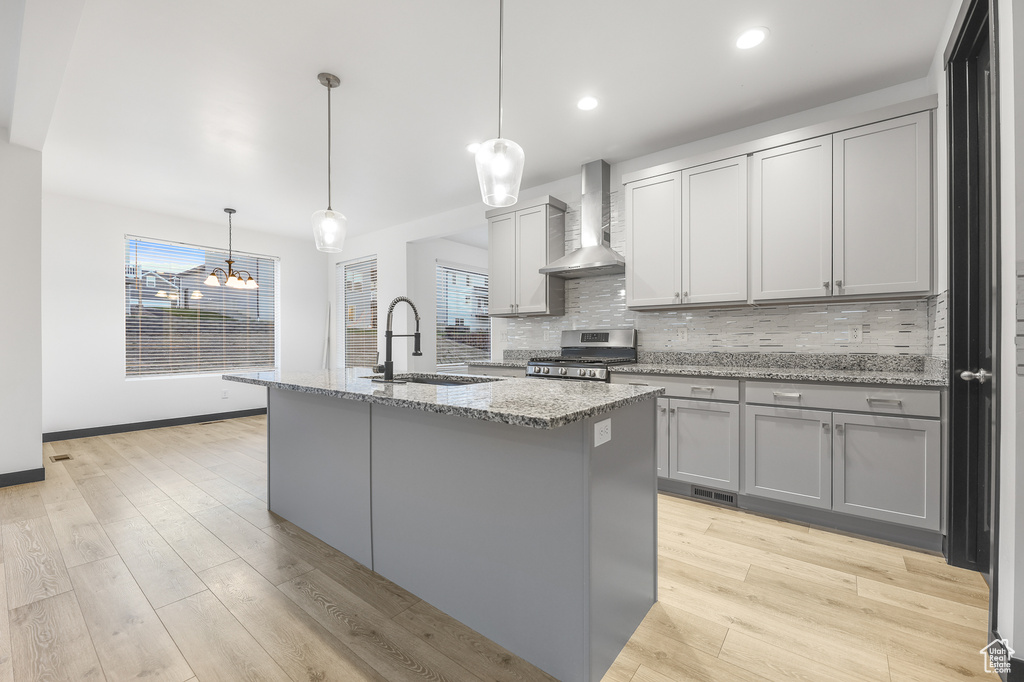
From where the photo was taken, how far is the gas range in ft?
11.3

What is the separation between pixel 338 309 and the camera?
6988 mm

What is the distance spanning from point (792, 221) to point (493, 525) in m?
2.72

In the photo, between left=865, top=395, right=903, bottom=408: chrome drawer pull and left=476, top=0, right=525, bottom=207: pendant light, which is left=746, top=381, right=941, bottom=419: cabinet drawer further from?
left=476, top=0, right=525, bottom=207: pendant light

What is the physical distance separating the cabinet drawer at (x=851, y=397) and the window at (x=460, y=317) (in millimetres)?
4596

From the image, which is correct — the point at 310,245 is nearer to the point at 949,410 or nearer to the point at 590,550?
the point at 590,550

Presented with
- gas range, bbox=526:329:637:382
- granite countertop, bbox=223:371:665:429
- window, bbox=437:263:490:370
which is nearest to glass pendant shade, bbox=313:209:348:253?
granite countertop, bbox=223:371:665:429

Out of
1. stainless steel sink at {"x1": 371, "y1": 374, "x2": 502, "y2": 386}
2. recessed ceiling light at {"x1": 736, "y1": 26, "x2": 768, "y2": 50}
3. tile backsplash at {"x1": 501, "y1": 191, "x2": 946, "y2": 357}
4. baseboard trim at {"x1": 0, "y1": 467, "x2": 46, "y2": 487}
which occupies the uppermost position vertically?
recessed ceiling light at {"x1": 736, "y1": 26, "x2": 768, "y2": 50}

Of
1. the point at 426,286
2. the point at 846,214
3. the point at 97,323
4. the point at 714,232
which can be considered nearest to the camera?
the point at 846,214

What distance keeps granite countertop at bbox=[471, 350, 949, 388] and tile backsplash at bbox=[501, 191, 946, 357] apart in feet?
0.18

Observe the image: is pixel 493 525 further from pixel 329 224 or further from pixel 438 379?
pixel 329 224

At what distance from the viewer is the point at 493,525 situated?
61.2 inches

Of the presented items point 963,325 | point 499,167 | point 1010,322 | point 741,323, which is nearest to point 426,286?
point 741,323

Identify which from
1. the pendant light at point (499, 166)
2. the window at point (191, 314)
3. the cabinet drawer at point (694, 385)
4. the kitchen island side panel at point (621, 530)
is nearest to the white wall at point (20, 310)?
the window at point (191, 314)

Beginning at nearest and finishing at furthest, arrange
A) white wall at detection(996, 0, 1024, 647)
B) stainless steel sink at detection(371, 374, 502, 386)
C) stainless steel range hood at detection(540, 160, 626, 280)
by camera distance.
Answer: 1. white wall at detection(996, 0, 1024, 647)
2. stainless steel sink at detection(371, 374, 502, 386)
3. stainless steel range hood at detection(540, 160, 626, 280)
